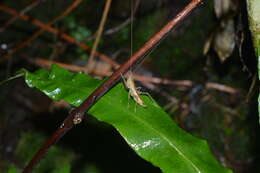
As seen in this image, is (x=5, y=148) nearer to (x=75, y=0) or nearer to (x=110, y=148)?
(x=110, y=148)

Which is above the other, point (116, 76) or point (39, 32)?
point (39, 32)

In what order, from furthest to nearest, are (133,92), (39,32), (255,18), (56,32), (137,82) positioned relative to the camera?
(56,32)
(39,32)
(137,82)
(133,92)
(255,18)

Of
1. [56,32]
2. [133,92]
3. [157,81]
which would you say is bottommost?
[133,92]

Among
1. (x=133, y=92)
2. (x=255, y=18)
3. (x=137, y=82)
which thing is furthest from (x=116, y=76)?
(x=137, y=82)

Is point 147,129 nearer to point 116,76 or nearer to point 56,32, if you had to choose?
point 116,76

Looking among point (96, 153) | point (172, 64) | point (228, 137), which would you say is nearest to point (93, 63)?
point (172, 64)

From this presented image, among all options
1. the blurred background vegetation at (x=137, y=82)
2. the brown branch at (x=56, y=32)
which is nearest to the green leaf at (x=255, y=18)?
the blurred background vegetation at (x=137, y=82)
